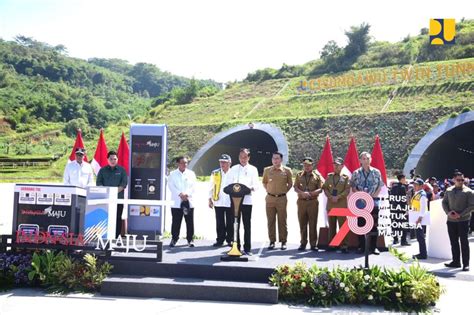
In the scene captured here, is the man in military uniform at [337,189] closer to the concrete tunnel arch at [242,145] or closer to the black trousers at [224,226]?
the black trousers at [224,226]

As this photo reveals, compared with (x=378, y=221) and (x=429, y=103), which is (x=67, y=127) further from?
(x=378, y=221)

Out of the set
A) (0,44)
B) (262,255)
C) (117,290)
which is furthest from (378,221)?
(0,44)

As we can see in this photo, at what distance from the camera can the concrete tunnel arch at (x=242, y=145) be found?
28891 mm

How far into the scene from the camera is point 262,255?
796 cm

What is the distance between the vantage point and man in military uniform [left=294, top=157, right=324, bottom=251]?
341 inches

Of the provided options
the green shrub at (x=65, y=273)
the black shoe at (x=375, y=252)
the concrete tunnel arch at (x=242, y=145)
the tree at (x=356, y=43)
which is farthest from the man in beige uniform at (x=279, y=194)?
the tree at (x=356, y=43)

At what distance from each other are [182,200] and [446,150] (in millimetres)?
22416

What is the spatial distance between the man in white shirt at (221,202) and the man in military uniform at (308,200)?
49.7 inches

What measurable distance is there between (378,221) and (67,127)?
47.7 metres

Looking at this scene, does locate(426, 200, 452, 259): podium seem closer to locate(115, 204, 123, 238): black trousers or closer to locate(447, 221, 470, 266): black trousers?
locate(447, 221, 470, 266): black trousers

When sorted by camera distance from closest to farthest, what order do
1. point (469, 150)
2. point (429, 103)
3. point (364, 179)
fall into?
point (364, 179), point (429, 103), point (469, 150)

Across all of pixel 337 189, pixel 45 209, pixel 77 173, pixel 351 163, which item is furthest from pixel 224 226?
pixel 45 209

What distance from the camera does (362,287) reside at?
626 centimetres

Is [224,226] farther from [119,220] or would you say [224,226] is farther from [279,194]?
[119,220]
